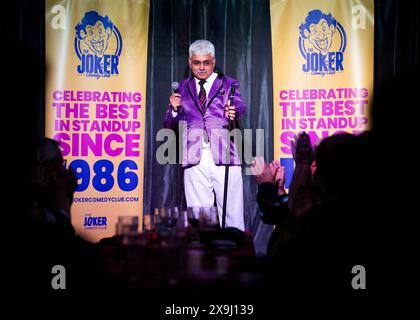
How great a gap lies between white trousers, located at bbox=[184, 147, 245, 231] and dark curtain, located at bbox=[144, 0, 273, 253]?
8.1 inches

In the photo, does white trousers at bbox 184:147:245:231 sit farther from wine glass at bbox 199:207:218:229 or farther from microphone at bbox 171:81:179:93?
wine glass at bbox 199:207:218:229

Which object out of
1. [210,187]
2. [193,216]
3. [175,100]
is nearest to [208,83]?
[175,100]

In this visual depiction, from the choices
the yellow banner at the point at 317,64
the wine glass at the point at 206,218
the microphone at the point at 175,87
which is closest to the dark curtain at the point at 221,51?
the yellow banner at the point at 317,64

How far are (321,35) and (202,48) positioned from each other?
117cm

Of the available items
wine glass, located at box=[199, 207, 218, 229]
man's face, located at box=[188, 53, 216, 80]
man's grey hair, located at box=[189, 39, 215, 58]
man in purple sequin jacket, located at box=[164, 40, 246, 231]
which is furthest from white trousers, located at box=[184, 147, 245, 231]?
wine glass, located at box=[199, 207, 218, 229]

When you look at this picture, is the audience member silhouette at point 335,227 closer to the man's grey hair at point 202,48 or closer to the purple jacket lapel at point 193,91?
the purple jacket lapel at point 193,91

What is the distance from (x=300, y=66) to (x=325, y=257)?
11.7 feet

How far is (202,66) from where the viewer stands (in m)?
4.80

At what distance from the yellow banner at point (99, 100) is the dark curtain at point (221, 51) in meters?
0.16

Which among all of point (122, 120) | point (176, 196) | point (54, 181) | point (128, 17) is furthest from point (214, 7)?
point (54, 181)

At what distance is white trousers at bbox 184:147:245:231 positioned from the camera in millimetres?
4781

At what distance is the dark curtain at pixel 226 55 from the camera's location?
4918mm

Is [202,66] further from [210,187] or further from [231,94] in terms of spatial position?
[210,187]

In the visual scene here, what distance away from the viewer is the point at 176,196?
500 cm
